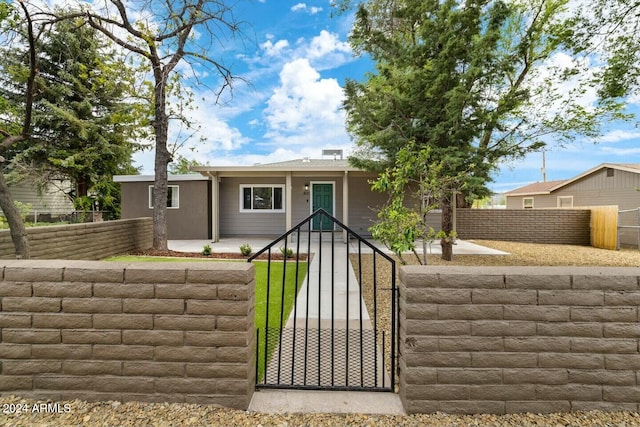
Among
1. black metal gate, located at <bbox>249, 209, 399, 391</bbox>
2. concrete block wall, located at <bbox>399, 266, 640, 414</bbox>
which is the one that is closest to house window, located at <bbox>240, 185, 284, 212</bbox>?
black metal gate, located at <bbox>249, 209, 399, 391</bbox>

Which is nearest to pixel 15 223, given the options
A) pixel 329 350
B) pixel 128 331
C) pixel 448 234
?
pixel 128 331

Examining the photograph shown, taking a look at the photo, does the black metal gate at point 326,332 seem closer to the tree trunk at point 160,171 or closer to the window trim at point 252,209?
the tree trunk at point 160,171

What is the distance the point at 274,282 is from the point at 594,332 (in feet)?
14.5

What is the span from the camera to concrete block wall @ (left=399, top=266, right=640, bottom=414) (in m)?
1.78

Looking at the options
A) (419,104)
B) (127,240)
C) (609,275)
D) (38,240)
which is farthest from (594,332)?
(127,240)

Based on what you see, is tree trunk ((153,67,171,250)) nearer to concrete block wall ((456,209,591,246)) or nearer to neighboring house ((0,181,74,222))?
neighboring house ((0,181,74,222))

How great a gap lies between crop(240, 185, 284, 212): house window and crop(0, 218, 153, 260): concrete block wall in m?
3.59

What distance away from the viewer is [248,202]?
38.2 ft

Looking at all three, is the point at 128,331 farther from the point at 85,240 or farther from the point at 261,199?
the point at 261,199

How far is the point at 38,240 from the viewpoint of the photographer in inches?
212

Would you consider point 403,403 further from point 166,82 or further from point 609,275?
point 166,82

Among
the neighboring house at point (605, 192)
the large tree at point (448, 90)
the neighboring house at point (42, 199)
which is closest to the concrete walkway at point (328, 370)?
the large tree at point (448, 90)

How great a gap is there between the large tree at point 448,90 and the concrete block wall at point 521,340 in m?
3.72

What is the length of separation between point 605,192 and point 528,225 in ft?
19.8
